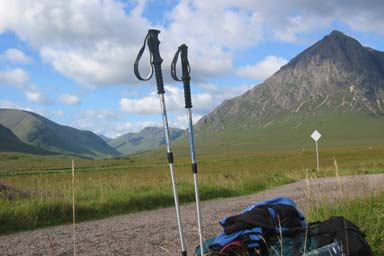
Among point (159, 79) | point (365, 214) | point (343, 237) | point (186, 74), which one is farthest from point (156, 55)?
point (365, 214)

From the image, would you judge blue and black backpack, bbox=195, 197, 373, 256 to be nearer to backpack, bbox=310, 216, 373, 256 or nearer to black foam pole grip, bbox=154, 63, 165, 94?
backpack, bbox=310, 216, 373, 256

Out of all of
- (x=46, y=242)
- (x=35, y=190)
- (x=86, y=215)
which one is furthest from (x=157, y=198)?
(x=46, y=242)

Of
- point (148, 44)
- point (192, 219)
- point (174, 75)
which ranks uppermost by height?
point (148, 44)

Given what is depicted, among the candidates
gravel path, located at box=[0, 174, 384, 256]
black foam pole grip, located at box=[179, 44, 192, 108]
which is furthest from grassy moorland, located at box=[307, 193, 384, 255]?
black foam pole grip, located at box=[179, 44, 192, 108]

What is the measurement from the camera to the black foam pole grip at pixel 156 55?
4.17 metres

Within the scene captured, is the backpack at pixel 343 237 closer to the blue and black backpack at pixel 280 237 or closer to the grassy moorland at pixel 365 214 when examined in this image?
the blue and black backpack at pixel 280 237

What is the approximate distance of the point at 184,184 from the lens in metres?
16.6

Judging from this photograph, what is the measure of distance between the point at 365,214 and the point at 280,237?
1.94 metres

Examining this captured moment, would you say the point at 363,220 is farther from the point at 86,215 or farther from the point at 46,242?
the point at 86,215

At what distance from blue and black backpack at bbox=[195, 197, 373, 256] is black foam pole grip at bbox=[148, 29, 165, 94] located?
1558 millimetres

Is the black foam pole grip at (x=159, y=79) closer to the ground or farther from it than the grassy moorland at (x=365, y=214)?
farther from it

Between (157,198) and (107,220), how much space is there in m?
3.30

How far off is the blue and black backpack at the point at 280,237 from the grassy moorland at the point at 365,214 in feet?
2.32

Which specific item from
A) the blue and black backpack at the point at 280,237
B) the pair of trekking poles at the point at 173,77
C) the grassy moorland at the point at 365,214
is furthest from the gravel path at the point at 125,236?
the pair of trekking poles at the point at 173,77
